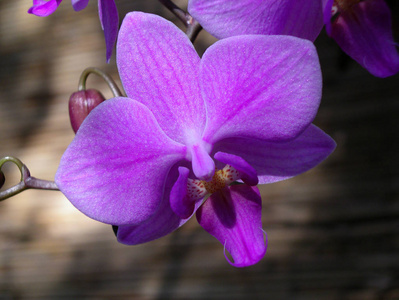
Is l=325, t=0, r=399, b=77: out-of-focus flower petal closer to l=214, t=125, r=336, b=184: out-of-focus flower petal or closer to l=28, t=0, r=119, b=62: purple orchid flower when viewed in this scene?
l=214, t=125, r=336, b=184: out-of-focus flower petal

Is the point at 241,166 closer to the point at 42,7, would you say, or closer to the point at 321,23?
the point at 321,23

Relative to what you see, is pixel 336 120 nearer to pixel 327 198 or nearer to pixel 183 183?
pixel 327 198

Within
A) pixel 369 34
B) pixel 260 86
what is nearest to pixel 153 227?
pixel 260 86

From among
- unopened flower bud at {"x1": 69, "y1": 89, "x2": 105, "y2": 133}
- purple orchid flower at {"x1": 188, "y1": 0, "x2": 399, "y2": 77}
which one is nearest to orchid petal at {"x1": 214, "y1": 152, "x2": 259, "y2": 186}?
purple orchid flower at {"x1": 188, "y1": 0, "x2": 399, "y2": 77}

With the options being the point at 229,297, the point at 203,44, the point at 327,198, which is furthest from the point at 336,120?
the point at 229,297

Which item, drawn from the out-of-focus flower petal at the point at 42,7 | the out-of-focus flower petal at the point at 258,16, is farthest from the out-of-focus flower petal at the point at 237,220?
the out-of-focus flower petal at the point at 42,7

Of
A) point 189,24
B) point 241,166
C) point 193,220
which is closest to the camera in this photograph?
point 241,166
